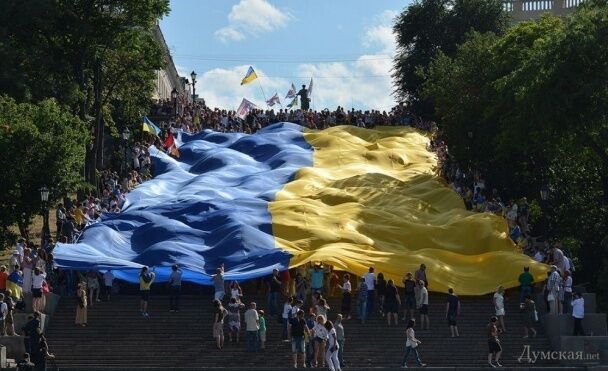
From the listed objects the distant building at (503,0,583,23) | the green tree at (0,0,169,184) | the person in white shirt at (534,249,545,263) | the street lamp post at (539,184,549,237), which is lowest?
the person in white shirt at (534,249,545,263)

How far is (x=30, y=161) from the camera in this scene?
164 feet

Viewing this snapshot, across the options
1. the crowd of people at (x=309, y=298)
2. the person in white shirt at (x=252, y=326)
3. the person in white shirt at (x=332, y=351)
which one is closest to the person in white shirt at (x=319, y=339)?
the crowd of people at (x=309, y=298)

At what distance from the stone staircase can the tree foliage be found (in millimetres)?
8344

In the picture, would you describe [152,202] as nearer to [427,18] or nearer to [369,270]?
[369,270]

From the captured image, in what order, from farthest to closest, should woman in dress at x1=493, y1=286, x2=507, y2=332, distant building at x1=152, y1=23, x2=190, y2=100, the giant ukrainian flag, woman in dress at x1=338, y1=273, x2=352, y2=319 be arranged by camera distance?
distant building at x1=152, y1=23, x2=190, y2=100 → the giant ukrainian flag → woman in dress at x1=338, y1=273, x2=352, y2=319 → woman in dress at x1=493, y1=286, x2=507, y2=332

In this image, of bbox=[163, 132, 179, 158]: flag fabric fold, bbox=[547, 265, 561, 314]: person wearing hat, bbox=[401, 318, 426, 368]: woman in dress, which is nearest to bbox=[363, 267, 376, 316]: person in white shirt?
bbox=[401, 318, 426, 368]: woman in dress

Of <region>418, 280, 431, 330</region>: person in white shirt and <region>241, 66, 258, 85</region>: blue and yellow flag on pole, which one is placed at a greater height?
<region>241, 66, 258, 85</region>: blue and yellow flag on pole

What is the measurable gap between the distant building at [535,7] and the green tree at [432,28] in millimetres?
12391

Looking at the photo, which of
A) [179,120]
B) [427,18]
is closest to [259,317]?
[179,120]

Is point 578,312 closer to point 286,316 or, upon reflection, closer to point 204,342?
point 286,316

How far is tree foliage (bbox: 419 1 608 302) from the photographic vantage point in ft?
152

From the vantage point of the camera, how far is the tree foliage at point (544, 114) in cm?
4622

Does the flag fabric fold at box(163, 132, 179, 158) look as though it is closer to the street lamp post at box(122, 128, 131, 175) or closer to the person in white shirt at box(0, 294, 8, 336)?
the street lamp post at box(122, 128, 131, 175)

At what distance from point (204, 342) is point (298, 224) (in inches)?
376
